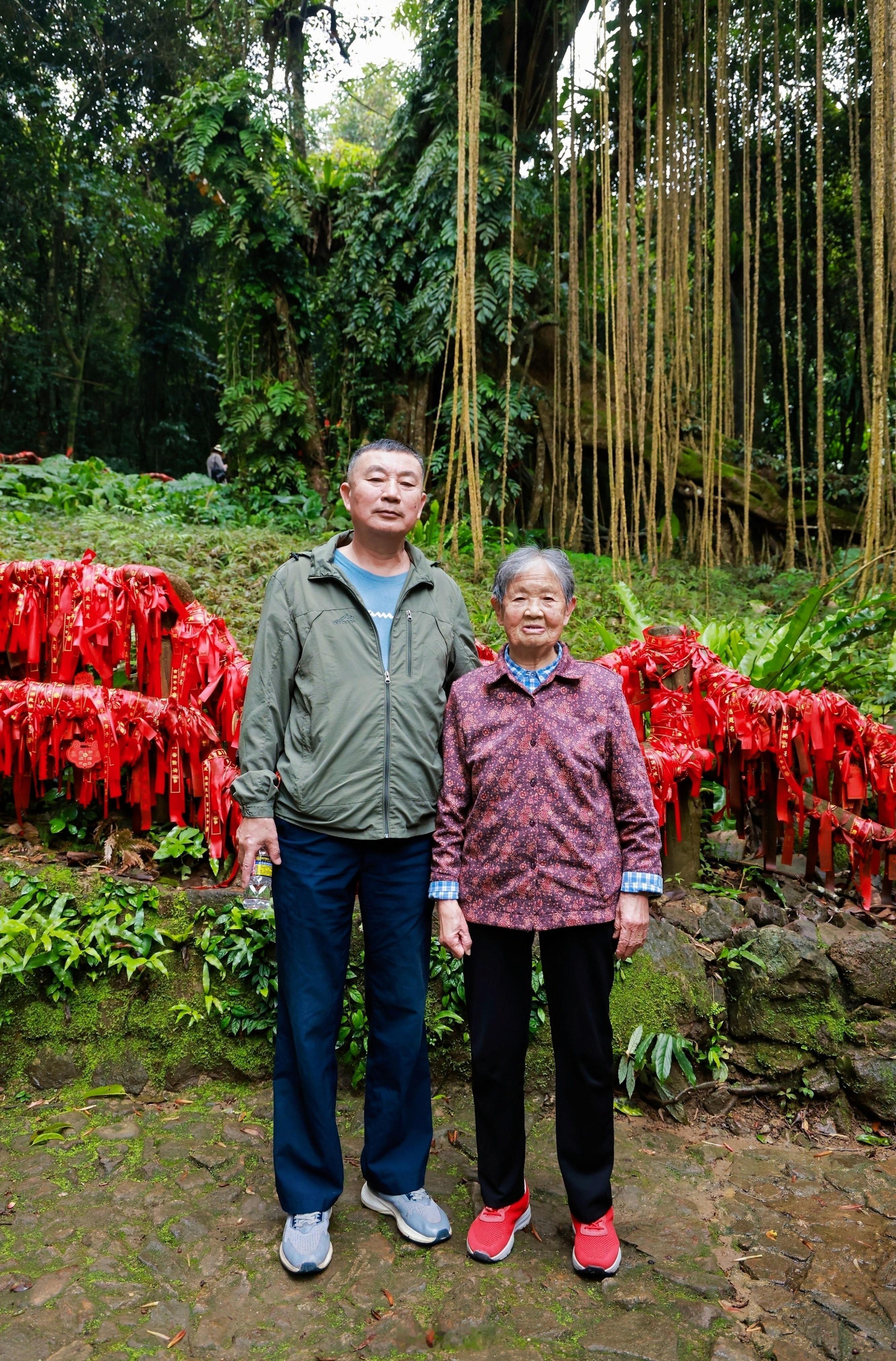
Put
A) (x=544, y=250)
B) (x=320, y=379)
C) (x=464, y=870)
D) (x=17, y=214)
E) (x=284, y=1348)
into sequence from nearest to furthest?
(x=284, y=1348) < (x=464, y=870) < (x=544, y=250) < (x=320, y=379) < (x=17, y=214)

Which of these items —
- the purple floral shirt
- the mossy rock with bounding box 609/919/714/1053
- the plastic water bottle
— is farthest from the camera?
the mossy rock with bounding box 609/919/714/1053

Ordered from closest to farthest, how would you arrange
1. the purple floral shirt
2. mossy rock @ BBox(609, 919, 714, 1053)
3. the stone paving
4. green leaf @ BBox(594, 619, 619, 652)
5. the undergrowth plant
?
the stone paving → the purple floral shirt → the undergrowth plant → mossy rock @ BBox(609, 919, 714, 1053) → green leaf @ BBox(594, 619, 619, 652)

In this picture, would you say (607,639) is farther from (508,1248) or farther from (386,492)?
(508,1248)

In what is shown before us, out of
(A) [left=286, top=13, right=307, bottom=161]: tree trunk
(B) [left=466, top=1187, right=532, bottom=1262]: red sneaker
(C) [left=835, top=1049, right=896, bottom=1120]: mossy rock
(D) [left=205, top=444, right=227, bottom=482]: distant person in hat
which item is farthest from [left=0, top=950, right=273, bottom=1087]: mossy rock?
(A) [left=286, top=13, right=307, bottom=161]: tree trunk

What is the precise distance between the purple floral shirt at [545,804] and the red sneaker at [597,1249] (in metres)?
0.64

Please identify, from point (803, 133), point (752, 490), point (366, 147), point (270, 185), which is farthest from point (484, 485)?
point (803, 133)

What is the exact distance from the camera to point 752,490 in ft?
27.3

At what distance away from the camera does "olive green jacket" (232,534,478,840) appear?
189cm

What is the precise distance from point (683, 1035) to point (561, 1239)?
791 millimetres

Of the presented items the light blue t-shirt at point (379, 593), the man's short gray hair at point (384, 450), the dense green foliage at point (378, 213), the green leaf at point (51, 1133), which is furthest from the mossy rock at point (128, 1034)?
the dense green foliage at point (378, 213)

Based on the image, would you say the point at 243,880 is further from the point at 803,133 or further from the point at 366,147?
the point at 803,133

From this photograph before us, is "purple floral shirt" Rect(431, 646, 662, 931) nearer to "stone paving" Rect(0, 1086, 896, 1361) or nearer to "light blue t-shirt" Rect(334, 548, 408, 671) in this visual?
"light blue t-shirt" Rect(334, 548, 408, 671)

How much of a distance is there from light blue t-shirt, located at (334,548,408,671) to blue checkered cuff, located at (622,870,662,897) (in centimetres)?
65

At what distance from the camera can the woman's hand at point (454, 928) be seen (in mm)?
1849
